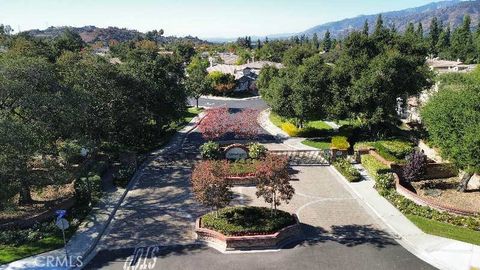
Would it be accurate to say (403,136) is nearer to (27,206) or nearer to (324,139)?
(324,139)

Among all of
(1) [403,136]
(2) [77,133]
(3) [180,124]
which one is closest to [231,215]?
(2) [77,133]

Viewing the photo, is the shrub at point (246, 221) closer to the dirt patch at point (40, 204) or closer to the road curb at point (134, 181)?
the road curb at point (134, 181)

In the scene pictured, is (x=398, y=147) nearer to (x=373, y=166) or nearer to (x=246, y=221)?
(x=373, y=166)

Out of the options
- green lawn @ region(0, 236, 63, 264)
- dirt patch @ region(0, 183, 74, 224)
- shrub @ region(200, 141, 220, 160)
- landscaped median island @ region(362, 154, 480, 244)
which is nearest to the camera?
green lawn @ region(0, 236, 63, 264)

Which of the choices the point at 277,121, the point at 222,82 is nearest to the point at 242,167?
the point at 277,121

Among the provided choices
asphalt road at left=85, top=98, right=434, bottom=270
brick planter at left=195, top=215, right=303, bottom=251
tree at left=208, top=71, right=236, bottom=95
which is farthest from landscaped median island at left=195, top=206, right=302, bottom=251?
tree at left=208, top=71, right=236, bottom=95

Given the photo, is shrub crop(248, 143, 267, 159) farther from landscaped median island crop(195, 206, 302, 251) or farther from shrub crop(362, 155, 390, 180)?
landscaped median island crop(195, 206, 302, 251)

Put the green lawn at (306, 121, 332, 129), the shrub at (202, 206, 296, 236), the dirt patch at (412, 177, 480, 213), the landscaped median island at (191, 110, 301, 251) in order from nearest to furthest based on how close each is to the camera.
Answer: the landscaped median island at (191, 110, 301, 251) < the shrub at (202, 206, 296, 236) < the dirt patch at (412, 177, 480, 213) < the green lawn at (306, 121, 332, 129)

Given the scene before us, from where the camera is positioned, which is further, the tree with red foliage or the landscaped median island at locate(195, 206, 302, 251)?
the tree with red foliage
